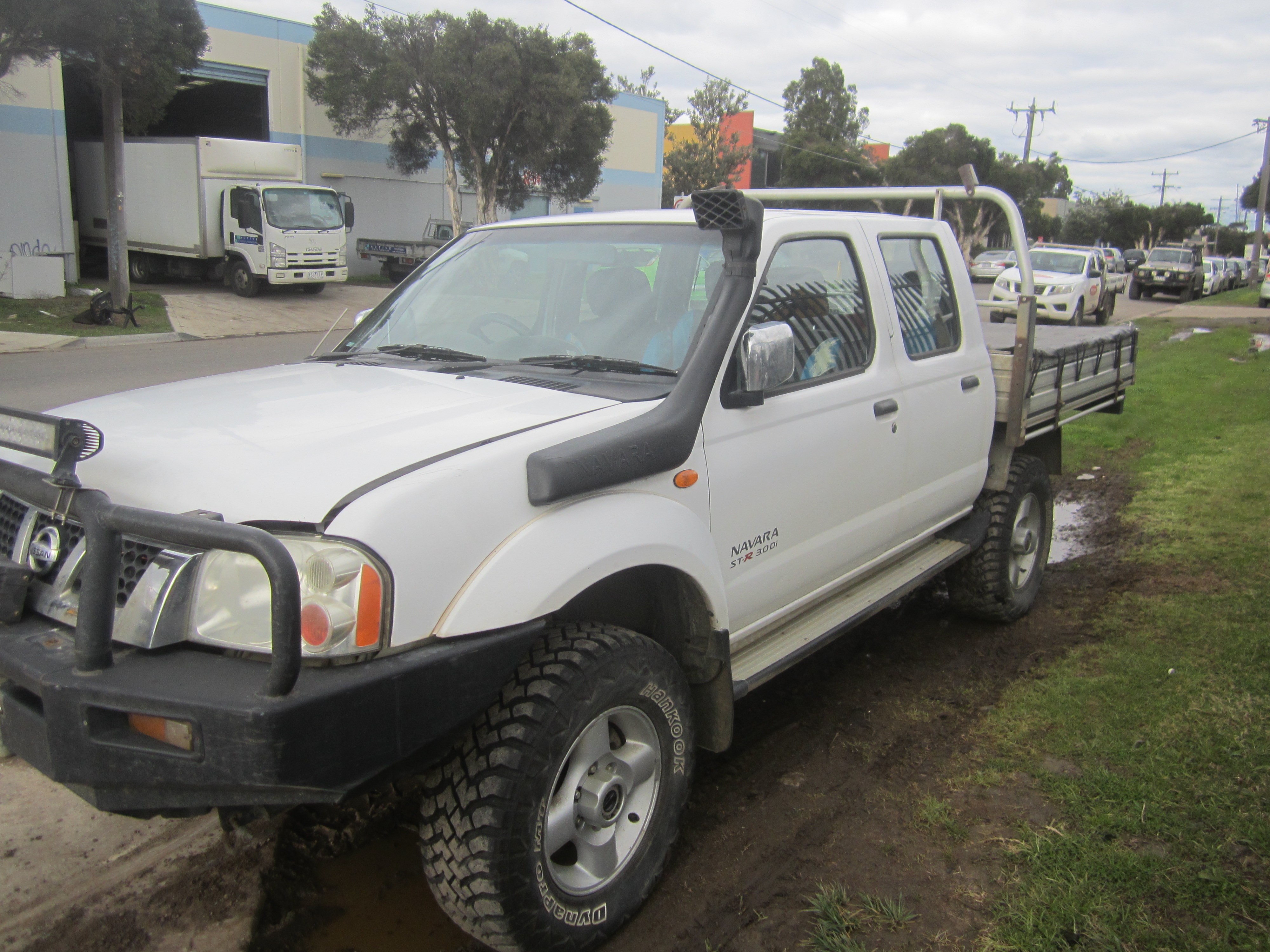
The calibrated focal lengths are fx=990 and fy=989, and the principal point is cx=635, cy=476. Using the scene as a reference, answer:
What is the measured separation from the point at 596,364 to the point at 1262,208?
201ft

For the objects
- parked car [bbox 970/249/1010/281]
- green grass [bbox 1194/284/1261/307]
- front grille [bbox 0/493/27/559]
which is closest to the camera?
front grille [bbox 0/493/27/559]

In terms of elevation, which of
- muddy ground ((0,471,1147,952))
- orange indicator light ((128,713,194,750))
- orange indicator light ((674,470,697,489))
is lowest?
muddy ground ((0,471,1147,952))

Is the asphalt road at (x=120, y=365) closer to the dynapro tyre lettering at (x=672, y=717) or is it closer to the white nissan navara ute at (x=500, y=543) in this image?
the white nissan navara ute at (x=500, y=543)

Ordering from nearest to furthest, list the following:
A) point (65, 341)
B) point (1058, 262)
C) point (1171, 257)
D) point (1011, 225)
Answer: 1. point (1011, 225)
2. point (65, 341)
3. point (1058, 262)
4. point (1171, 257)

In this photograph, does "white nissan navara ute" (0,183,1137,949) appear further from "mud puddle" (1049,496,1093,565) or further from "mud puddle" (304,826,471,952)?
"mud puddle" (1049,496,1093,565)

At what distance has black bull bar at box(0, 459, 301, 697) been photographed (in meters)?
1.90

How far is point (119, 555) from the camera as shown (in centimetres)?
210

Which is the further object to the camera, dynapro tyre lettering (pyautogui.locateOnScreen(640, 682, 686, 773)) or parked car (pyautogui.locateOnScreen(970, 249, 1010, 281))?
parked car (pyautogui.locateOnScreen(970, 249, 1010, 281))

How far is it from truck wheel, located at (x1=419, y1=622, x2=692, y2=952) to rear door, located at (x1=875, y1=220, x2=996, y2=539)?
179cm

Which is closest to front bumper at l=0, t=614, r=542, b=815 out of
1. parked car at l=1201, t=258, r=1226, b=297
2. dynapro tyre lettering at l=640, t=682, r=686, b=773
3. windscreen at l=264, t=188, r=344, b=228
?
dynapro tyre lettering at l=640, t=682, r=686, b=773

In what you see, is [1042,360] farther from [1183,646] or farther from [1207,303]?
[1207,303]

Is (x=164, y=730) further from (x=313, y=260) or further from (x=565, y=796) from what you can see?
(x=313, y=260)

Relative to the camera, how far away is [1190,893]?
2.86 metres

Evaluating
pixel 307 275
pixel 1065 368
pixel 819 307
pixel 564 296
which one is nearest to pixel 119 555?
pixel 564 296
